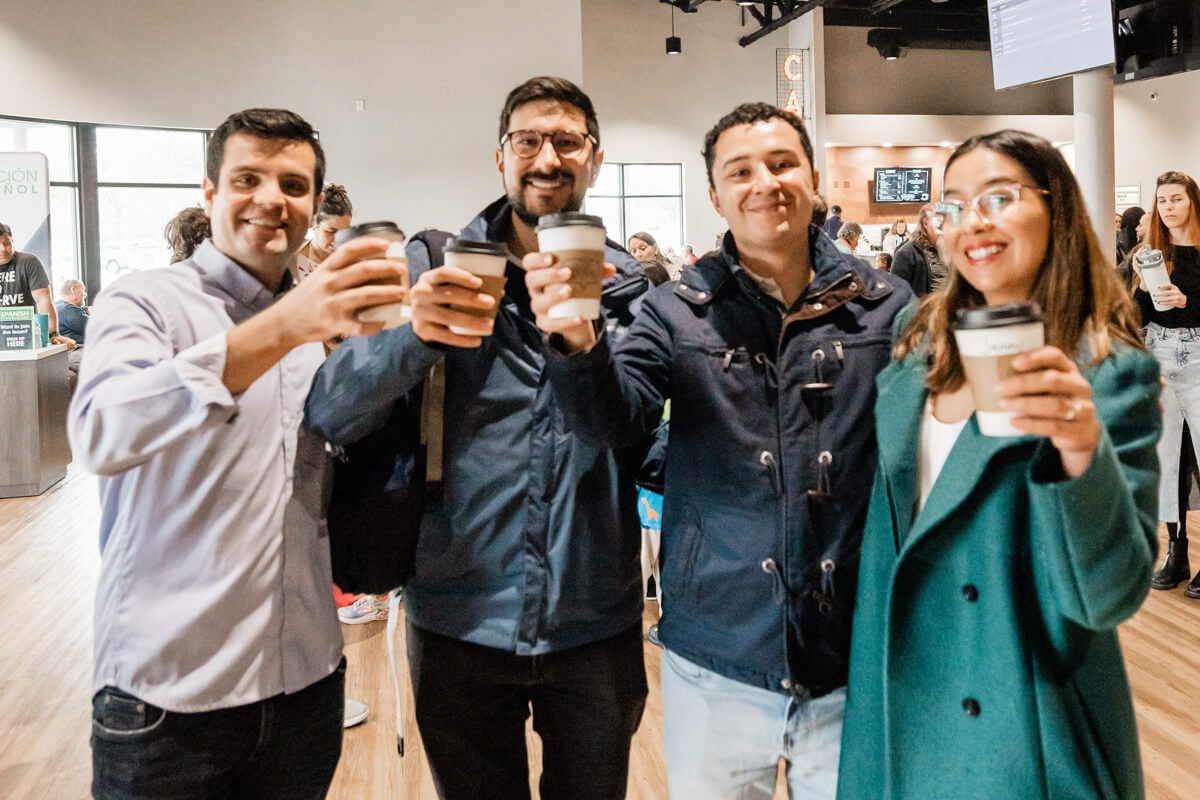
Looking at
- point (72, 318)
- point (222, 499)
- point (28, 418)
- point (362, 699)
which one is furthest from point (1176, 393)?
point (72, 318)

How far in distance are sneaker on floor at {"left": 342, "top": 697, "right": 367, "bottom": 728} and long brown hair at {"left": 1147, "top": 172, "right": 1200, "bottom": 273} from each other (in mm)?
4137

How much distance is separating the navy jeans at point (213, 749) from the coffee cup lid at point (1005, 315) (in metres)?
1.20

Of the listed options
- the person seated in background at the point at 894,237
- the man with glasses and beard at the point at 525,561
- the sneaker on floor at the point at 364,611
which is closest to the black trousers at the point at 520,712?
the man with glasses and beard at the point at 525,561

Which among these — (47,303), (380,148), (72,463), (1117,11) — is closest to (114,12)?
(380,148)

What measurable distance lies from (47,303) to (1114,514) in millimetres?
8022

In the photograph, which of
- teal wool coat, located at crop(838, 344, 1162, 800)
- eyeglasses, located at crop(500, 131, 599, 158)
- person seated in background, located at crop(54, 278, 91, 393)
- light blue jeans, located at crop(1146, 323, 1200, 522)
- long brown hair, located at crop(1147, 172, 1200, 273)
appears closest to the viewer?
teal wool coat, located at crop(838, 344, 1162, 800)

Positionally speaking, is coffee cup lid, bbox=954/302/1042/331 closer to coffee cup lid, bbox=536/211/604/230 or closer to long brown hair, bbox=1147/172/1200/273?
coffee cup lid, bbox=536/211/604/230

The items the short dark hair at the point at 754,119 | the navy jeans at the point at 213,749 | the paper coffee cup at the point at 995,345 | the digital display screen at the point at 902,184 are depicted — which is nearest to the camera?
the paper coffee cup at the point at 995,345

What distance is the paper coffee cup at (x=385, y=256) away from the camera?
1.25m

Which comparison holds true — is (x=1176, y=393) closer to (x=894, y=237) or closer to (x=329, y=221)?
(x=329, y=221)

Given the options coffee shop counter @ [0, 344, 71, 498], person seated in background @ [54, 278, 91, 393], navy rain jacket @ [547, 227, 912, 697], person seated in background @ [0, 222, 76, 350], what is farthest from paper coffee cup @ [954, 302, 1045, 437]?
person seated in background @ [54, 278, 91, 393]

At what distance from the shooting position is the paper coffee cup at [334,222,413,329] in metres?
1.25

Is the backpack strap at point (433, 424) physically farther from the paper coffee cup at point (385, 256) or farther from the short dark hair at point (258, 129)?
the short dark hair at point (258, 129)

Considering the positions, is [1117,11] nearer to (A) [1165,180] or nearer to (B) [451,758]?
(A) [1165,180]
